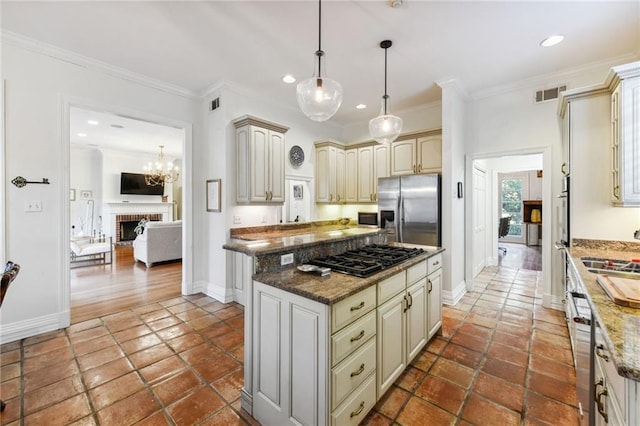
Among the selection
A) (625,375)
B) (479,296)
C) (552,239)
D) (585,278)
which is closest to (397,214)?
(479,296)

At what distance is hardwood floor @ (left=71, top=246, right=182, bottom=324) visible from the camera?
142 inches

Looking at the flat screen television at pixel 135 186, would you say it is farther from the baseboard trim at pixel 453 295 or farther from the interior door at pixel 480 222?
the interior door at pixel 480 222

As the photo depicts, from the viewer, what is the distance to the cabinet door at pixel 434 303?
253 cm

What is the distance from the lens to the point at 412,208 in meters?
4.12

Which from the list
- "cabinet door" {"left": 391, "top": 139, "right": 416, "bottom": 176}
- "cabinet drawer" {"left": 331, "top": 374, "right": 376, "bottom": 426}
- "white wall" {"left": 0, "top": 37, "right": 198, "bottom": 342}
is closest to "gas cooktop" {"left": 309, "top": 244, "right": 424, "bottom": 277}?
"cabinet drawer" {"left": 331, "top": 374, "right": 376, "bottom": 426}

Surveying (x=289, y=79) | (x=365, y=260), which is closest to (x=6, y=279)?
(x=365, y=260)

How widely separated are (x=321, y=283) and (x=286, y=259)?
43 centimetres

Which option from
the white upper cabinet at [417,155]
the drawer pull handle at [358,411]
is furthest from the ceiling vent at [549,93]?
the drawer pull handle at [358,411]

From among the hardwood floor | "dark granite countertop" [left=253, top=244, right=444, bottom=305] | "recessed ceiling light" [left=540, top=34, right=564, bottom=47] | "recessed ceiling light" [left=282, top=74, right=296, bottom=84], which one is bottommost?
the hardwood floor

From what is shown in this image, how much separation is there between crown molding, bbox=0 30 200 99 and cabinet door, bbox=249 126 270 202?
124cm

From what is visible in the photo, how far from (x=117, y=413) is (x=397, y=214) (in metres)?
3.82

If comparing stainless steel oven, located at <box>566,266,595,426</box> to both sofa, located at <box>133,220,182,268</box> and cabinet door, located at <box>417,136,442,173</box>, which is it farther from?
sofa, located at <box>133,220,182,268</box>

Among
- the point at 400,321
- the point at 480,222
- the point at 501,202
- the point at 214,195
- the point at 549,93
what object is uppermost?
the point at 549,93

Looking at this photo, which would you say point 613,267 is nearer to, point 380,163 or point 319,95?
point 319,95
